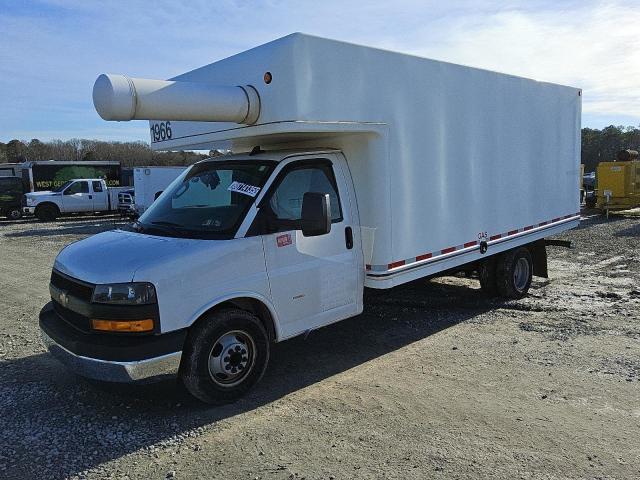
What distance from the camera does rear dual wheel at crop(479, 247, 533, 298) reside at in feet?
25.8

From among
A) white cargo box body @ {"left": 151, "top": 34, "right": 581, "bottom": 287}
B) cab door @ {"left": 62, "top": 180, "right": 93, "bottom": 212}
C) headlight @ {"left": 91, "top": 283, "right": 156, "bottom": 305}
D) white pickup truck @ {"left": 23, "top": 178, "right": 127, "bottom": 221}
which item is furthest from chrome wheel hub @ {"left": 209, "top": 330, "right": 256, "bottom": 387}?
cab door @ {"left": 62, "top": 180, "right": 93, "bottom": 212}

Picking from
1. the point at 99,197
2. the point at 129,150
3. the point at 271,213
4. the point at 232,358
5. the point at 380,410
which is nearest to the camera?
the point at 380,410

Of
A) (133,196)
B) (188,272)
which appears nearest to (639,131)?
(133,196)

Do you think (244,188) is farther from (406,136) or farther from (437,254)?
(437,254)

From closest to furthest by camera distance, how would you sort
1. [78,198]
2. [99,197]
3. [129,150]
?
1. [78,198]
2. [99,197]
3. [129,150]

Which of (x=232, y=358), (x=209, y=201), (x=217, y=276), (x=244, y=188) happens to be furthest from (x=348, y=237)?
(x=232, y=358)

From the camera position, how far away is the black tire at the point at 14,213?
2742 cm

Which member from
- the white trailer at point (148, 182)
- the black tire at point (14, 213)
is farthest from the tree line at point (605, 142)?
the black tire at point (14, 213)

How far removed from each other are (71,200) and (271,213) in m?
25.7

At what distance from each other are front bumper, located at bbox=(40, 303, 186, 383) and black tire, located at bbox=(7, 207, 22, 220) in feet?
88.0

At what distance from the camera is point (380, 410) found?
451 centimetres

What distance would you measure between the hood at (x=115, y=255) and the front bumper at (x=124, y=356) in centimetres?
46

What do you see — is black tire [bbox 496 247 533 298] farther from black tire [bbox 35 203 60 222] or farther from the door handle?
black tire [bbox 35 203 60 222]

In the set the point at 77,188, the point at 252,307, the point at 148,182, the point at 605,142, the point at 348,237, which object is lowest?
the point at 252,307
